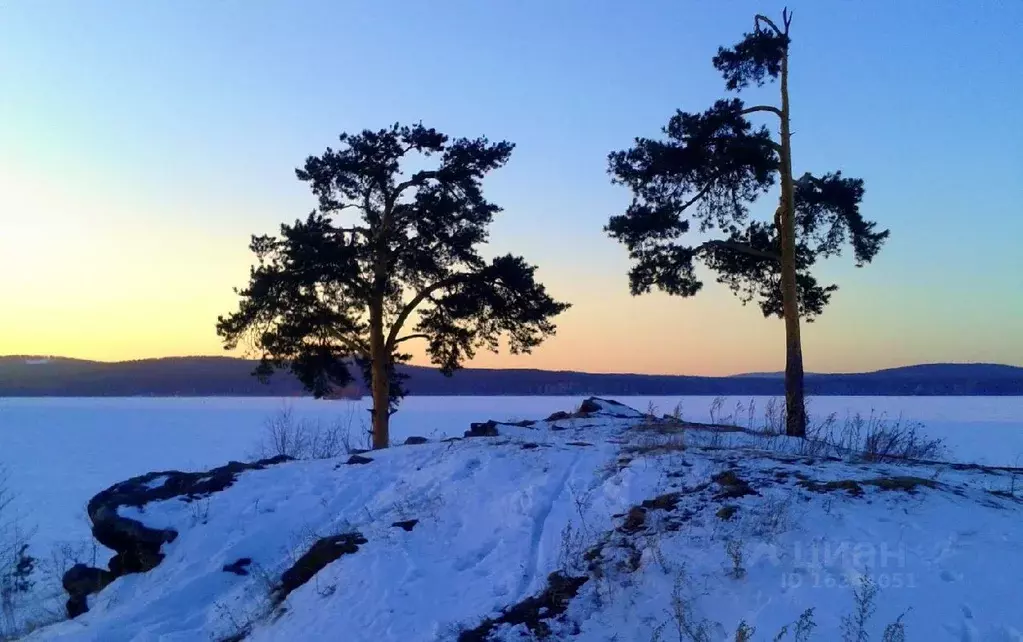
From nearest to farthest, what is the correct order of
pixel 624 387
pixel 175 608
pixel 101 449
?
1. pixel 175 608
2. pixel 101 449
3. pixel 624 387

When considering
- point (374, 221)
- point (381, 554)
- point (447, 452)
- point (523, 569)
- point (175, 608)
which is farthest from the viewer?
point (374, 221)

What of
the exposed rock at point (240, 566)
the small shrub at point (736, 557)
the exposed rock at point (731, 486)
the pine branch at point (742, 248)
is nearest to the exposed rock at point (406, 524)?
the exposed rock at point (240, 566)

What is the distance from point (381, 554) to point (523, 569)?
1.89 m

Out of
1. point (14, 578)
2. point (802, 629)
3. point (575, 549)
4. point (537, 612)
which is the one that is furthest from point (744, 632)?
point (14, 578)

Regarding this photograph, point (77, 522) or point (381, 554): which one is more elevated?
point (381, 554)

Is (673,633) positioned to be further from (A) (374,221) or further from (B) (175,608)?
(A) (374,221)

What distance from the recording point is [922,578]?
19.6ft

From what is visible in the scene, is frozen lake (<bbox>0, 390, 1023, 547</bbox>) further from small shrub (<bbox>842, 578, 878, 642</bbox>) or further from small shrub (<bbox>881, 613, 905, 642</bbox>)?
small shrub (<bbox>881, 613, 905, 642</bbox>)

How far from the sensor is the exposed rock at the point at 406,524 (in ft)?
30.3

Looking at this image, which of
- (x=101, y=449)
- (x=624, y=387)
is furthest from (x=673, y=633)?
(x=624, y=387)

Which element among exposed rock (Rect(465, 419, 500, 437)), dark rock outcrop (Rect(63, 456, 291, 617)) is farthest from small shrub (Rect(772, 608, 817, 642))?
exposed rock (Rect(465, 419, 500, 437))

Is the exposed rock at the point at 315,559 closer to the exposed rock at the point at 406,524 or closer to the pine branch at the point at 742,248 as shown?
the exposed rock at the point at 406,524

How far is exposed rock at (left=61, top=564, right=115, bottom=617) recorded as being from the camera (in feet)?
34.7

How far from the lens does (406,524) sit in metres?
9.33
